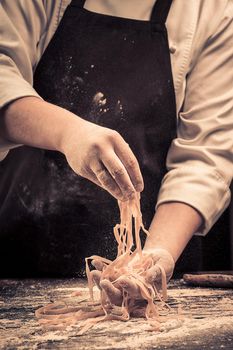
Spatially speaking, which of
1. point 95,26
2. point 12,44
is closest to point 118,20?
point 95,26

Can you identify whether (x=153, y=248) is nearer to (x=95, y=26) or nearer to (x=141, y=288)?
(x=141, y=288)

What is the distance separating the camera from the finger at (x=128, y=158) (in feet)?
4.77

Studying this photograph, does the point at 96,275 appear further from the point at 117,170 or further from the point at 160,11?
the point at 160,11

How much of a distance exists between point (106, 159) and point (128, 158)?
7cm

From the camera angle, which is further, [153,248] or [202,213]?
[202,213]

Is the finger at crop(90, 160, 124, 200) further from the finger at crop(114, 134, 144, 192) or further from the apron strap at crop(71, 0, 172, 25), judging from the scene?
the apron strap at crop(71, 0, 172, 25)

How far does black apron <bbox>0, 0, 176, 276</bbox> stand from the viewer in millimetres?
2084

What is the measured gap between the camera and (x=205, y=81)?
210cm

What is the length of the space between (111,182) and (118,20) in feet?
2.71

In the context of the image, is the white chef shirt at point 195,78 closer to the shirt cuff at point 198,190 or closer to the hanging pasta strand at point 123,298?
the shirt cuff at point 198,190

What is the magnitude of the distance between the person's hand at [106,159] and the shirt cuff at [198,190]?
44cm

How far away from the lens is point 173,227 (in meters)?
1.85

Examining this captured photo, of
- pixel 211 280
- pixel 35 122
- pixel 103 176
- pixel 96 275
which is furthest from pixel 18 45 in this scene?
pixel 211 280

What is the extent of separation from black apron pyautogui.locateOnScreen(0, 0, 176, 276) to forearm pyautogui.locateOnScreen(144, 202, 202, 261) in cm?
23
